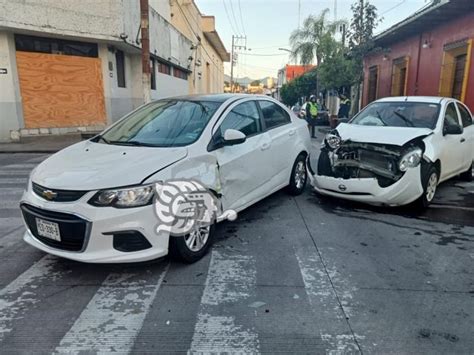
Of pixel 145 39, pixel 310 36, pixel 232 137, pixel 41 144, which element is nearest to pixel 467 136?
pixel 232 137

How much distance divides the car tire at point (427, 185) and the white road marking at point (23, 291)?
4.70 meters

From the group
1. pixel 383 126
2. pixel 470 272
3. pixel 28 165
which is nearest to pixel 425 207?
pixel 383 126

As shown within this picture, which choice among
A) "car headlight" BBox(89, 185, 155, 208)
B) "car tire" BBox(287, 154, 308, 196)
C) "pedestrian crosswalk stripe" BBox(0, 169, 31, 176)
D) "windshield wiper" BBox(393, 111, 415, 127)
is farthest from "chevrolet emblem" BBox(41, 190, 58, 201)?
"pedestrian crosswalk stripe" BBox(0, 169, 31, 176)

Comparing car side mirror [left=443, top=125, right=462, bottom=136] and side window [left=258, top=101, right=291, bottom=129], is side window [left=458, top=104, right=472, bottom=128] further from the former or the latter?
side window [left=258, top=101, right=291, bottom=129]

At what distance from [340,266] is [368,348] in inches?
50.1

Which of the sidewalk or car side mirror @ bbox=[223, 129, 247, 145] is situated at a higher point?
car side mirror @ bbox=[223, 129, 247, 145]

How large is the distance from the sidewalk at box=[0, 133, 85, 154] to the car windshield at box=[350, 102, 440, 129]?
948 cm

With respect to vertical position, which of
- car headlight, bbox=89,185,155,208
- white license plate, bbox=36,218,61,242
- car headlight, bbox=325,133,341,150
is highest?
car headlight, bbox=325,133,341,150

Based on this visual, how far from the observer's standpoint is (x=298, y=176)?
654 cm

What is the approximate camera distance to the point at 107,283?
3527 mm

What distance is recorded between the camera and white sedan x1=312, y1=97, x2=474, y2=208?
5.32 m

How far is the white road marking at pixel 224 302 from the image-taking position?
2.67m

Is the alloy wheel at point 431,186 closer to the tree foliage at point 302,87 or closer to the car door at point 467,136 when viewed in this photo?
the car door at point 467,136

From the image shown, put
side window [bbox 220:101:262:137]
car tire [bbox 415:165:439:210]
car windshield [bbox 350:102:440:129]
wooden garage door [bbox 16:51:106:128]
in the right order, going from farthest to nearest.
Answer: wooden garage door [bbox 16:51:106:128] < car windshield [bbox 350:102:440:129] < car tire [bbox 415:165:439:210] < side window [bbox 220:101:262:137]
